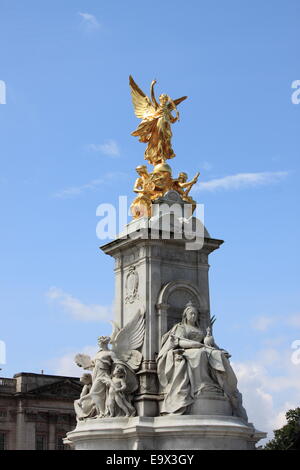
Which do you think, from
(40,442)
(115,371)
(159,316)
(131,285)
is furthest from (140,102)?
(40,442)

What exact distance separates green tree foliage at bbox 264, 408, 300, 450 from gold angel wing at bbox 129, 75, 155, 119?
101 feet

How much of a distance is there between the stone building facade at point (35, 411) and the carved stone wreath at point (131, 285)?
1383 inches

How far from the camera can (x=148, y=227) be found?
79.6 feet

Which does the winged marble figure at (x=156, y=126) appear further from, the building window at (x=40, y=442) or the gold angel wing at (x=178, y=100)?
the building window at (x=40, y=442)

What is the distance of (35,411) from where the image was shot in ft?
192

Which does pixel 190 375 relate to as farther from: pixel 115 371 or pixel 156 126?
pixel 156 126

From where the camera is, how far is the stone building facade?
57.5m

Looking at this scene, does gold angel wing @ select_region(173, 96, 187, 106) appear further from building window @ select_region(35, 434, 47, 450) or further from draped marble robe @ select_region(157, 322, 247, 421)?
building window @ select_region(35, 434, 47, 450)

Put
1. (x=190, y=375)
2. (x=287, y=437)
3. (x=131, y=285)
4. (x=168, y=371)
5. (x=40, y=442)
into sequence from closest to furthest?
(x=190, y=375) → (x=168, y=371) → (x=131, y=285) → (x=287, y=437) → (x=40, y=442)

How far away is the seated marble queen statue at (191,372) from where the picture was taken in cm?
2219

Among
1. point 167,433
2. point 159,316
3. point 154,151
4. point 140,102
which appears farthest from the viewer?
point 140,102

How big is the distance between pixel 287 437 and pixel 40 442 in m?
16.7
